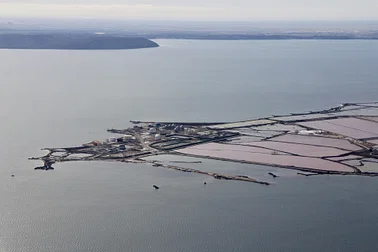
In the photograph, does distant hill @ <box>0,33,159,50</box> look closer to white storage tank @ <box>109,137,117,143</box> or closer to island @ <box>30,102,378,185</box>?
island @ <box>30,102,378,185</box>

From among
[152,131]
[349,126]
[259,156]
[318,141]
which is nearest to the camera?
[259,156]

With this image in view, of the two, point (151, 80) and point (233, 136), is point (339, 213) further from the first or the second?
point (151, 80)

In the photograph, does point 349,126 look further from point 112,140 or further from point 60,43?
point 60,43

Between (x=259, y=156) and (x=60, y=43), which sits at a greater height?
(x=259, y=156)

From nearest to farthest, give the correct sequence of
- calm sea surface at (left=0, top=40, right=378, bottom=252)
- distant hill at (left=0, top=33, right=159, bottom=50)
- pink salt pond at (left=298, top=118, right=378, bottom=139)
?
calm sea surface at (left=0, top=40, right=378, bottom=252), pink salt pond at (left=298, top=118, right=378, bottom=139), distant hill at (left=0, top=33, right=159, bottom=50)

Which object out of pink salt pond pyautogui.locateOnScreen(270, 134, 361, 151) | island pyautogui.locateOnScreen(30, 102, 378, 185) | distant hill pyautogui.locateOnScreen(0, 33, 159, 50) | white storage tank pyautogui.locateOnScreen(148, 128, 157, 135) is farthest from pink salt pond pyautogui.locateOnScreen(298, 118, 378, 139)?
distant hill pyautogui.locateOnScreen(0, 33, 159, 50)

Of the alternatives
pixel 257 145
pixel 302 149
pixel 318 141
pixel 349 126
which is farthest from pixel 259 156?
pixel 349 126

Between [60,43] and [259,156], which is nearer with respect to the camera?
[259,156]

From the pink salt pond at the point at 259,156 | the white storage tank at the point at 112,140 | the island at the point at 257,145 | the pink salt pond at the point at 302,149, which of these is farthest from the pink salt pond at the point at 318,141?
the white storage tank at the point at 112,140
